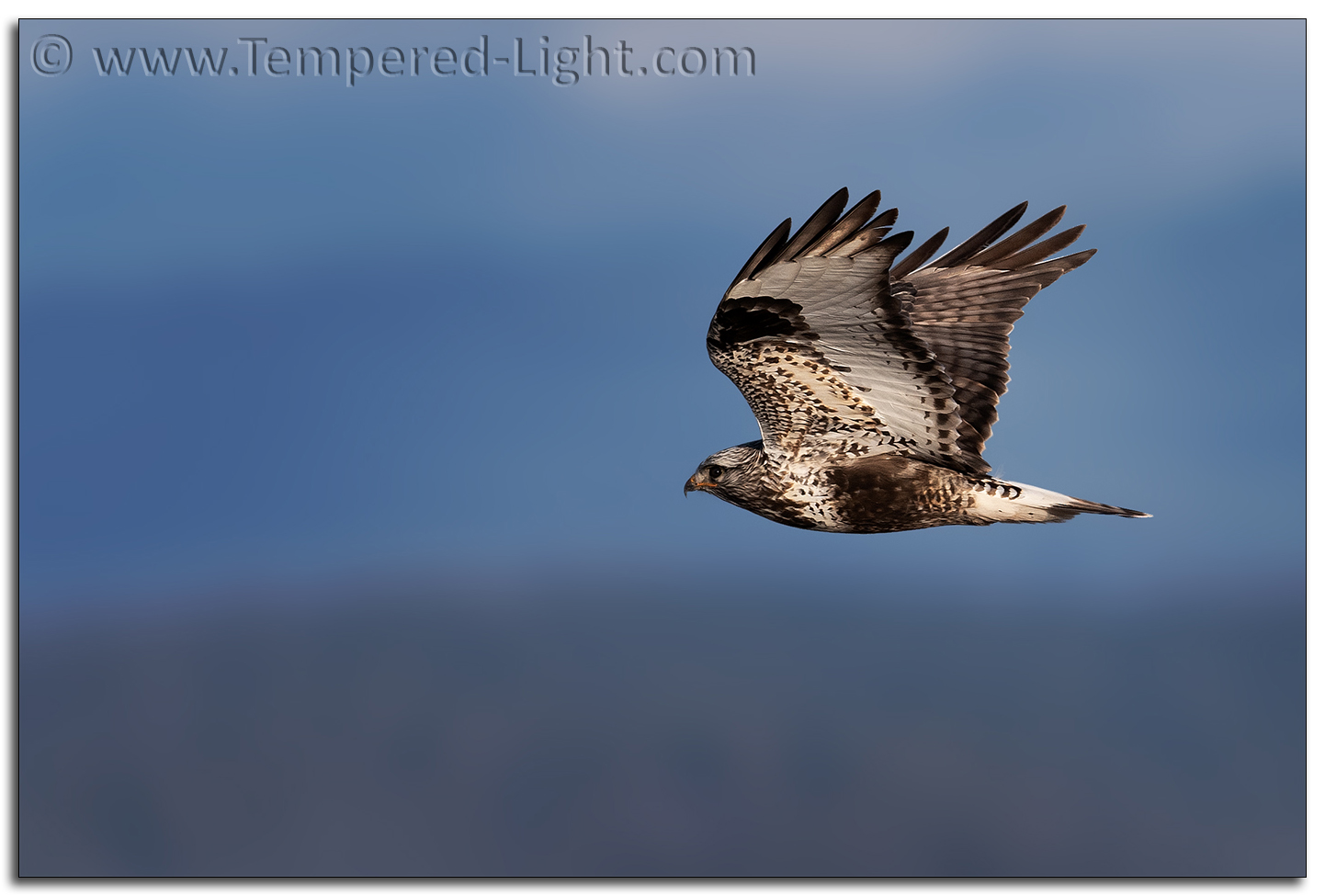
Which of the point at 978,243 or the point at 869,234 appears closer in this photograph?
the point at 869,234

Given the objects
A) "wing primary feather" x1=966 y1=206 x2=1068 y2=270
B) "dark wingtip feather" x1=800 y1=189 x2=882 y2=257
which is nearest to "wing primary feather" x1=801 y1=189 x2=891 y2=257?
"dark wingtip feather" x1=800 y1=189 x2=882 y2=257

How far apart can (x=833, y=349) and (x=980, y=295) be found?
4.68ft

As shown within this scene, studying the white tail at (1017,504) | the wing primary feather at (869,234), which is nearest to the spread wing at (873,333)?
the wing primary feather at (869,234)

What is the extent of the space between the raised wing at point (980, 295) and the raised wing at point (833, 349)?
440 mm

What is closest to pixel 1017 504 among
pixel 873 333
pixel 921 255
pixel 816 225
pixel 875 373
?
pixel 875 373

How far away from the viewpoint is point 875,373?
7250mm

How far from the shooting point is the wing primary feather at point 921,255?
742 centimetres

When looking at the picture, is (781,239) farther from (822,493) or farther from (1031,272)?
(1031,272)

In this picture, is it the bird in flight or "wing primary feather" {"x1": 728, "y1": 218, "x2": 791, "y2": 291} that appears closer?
"wing primary feather" {"x1": 728, "y1": 218, "x2": 791, "y2": 291}

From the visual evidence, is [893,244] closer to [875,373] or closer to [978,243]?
[875,373]

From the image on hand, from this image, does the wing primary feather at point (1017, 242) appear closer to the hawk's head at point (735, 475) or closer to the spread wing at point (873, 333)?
the spread wing at point (873, 333)

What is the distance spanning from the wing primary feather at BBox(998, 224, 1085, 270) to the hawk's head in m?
2.20

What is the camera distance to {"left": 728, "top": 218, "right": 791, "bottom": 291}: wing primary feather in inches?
260

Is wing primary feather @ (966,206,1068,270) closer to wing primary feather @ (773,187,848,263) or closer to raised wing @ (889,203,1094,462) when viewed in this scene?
raised wing @ (889,203,1094,462)
